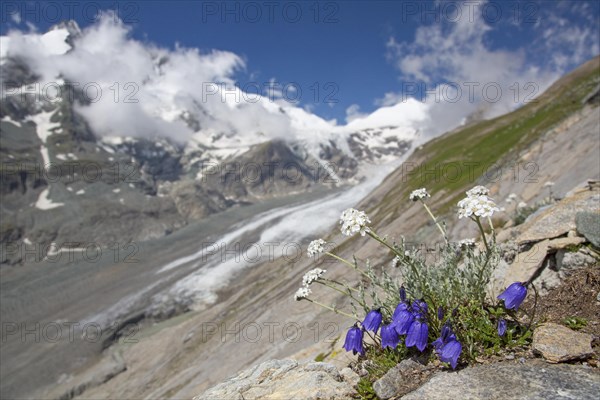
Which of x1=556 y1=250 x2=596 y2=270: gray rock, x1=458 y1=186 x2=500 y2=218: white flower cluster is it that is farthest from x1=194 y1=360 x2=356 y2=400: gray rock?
x1=556 y1=250 x2=596 y2=270: gray rock

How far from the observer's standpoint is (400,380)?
16.8 ft

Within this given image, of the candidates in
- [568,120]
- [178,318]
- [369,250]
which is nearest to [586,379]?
[369,250]

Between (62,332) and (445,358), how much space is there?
5486 inches

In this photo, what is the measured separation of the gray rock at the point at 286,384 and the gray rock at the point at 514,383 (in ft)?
4.64

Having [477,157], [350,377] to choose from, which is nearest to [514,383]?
[350,377]

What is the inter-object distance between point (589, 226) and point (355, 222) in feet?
16.8

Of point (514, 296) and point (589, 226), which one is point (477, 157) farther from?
point (514, 296)

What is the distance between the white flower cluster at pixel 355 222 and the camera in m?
5.57

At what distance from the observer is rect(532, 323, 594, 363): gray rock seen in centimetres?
457

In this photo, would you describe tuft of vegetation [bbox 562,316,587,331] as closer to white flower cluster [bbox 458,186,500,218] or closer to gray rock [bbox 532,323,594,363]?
gray rock [bbox 532,323,594,363]

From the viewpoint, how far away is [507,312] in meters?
5.44

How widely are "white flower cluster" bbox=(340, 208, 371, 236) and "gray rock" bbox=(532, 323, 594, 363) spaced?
256cm

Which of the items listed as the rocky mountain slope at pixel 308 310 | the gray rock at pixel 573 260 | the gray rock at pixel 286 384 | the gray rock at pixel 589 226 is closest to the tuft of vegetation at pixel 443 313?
the gray rock at pixel 286 384

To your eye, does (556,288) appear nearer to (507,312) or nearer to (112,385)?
(507,312)
